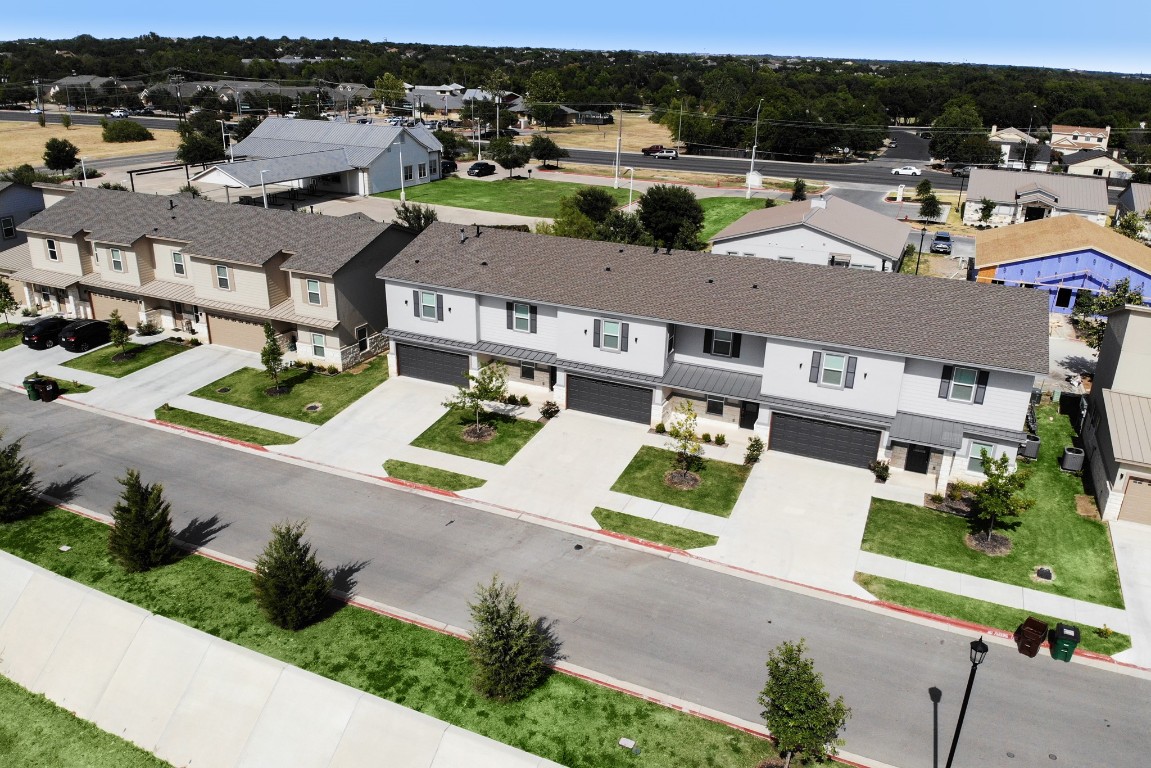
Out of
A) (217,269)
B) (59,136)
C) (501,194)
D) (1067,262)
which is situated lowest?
(501,194)

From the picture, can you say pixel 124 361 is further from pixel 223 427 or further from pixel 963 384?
pixel 963 384

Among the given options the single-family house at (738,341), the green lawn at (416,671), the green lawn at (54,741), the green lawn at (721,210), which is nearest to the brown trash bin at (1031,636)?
the single-family house at (738,341)

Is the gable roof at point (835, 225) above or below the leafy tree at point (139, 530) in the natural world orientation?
above

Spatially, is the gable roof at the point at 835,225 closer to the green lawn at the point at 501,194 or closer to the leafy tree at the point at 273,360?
the green lawn at the point at 501,194

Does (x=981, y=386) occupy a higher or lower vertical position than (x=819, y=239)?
lower

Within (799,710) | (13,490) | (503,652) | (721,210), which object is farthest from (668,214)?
(799,710)

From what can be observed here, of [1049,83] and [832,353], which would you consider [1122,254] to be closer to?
[832,353]

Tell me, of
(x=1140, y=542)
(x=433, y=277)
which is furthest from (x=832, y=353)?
(x=433, y=277)
